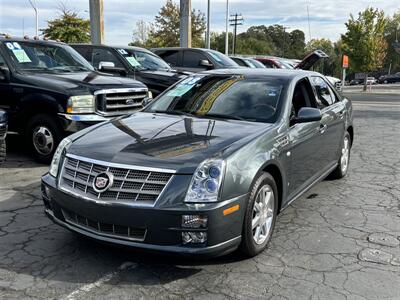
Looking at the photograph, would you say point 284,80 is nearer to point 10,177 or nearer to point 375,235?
point 375,235

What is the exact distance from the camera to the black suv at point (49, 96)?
6750 millimetres

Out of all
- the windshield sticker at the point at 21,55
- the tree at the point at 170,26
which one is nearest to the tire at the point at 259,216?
the windshield sticker at the point at 21,55

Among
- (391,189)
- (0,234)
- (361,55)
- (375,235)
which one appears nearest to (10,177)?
(0,234)

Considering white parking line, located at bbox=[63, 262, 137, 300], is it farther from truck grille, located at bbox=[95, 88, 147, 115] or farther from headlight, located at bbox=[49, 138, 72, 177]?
truck grille, located at bbox=[95, 88, 147, 115]

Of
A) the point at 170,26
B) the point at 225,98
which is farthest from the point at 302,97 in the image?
the point at 170,26

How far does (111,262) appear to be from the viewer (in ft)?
12.3

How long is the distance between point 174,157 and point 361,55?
113 ft

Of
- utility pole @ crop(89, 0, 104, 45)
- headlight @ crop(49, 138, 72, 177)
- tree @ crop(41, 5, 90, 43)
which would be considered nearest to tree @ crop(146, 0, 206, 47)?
tree @ crop(41, 5, 90, 43)

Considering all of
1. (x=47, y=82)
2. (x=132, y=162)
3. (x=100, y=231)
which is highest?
(x=47, y=82)

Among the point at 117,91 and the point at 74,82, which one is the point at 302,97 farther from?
the point at 74,82

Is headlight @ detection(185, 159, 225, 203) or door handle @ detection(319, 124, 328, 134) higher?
door handle @ detection(319, 124, 328, 134)

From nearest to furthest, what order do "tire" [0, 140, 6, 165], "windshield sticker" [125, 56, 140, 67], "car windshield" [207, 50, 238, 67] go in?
"tire" [0, 140, 6, 165], "windshield sticker" [125, 56, 140, 67], "car windshield" [207, 50, 238, 67]

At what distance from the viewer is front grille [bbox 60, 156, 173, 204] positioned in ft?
10.9

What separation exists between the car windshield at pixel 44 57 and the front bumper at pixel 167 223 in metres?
4.70
